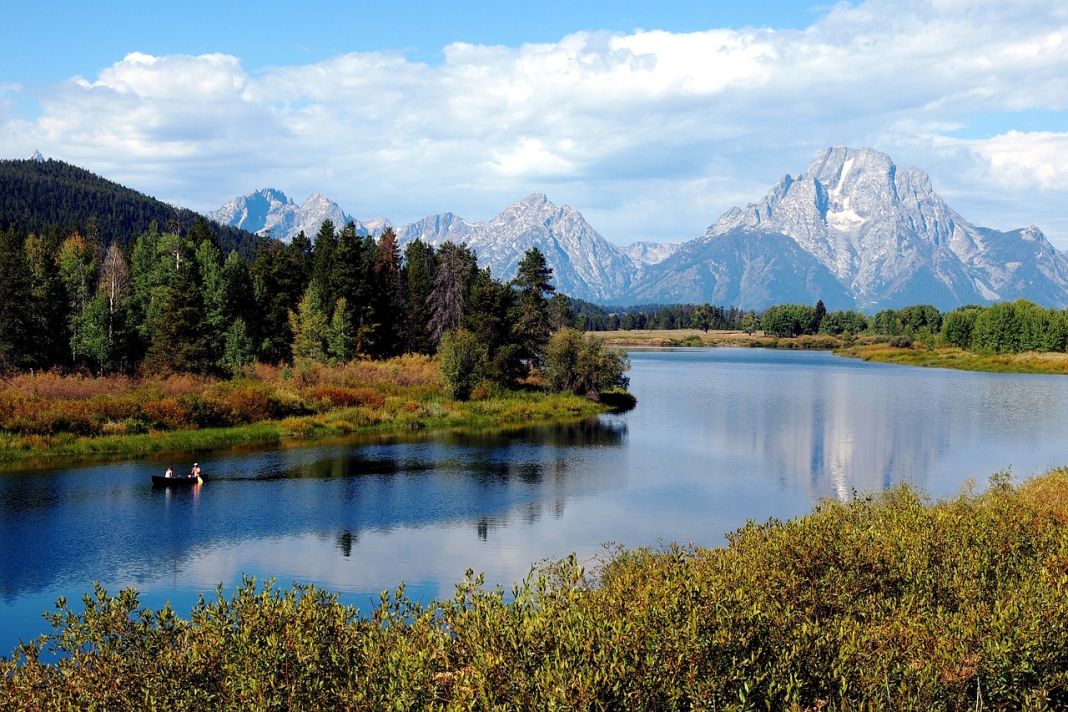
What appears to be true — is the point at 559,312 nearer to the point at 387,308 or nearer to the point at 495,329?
the point at 387,308

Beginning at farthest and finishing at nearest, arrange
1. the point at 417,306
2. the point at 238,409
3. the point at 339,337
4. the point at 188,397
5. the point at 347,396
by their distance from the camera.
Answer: the point at 417,306
the point at 339,337
the point at 347,396
the point at 238,409
the point at 188,397

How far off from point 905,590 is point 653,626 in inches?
316

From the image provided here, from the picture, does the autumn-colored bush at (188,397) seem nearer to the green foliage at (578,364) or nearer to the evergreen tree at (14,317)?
the evergreen tree at (14,317)

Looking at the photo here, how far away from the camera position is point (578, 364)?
320ft

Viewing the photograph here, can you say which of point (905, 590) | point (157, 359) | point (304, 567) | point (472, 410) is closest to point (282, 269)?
point (157, 359)

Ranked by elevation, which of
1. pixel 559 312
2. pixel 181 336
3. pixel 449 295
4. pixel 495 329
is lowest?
pixel 181 336

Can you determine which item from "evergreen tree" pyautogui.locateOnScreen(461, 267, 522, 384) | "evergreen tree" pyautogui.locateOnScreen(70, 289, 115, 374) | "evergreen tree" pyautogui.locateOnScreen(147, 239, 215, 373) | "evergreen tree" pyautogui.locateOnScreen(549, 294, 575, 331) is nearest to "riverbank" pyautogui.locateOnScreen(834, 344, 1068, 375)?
"evergreen tree" pyautogui.locateOnScreen(549, 294, 575, 331)

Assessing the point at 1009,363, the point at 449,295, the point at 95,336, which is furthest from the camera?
the point at 1009,363

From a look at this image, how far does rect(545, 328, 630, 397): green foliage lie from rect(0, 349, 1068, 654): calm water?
452 inches

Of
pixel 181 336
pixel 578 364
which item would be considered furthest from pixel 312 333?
pixel 578 364

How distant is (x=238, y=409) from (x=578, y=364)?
41.7m

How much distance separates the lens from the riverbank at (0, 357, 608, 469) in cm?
5788

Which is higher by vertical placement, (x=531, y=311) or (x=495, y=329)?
(x=531, y=311)

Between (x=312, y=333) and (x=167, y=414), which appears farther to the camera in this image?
(x=312, y=333)
